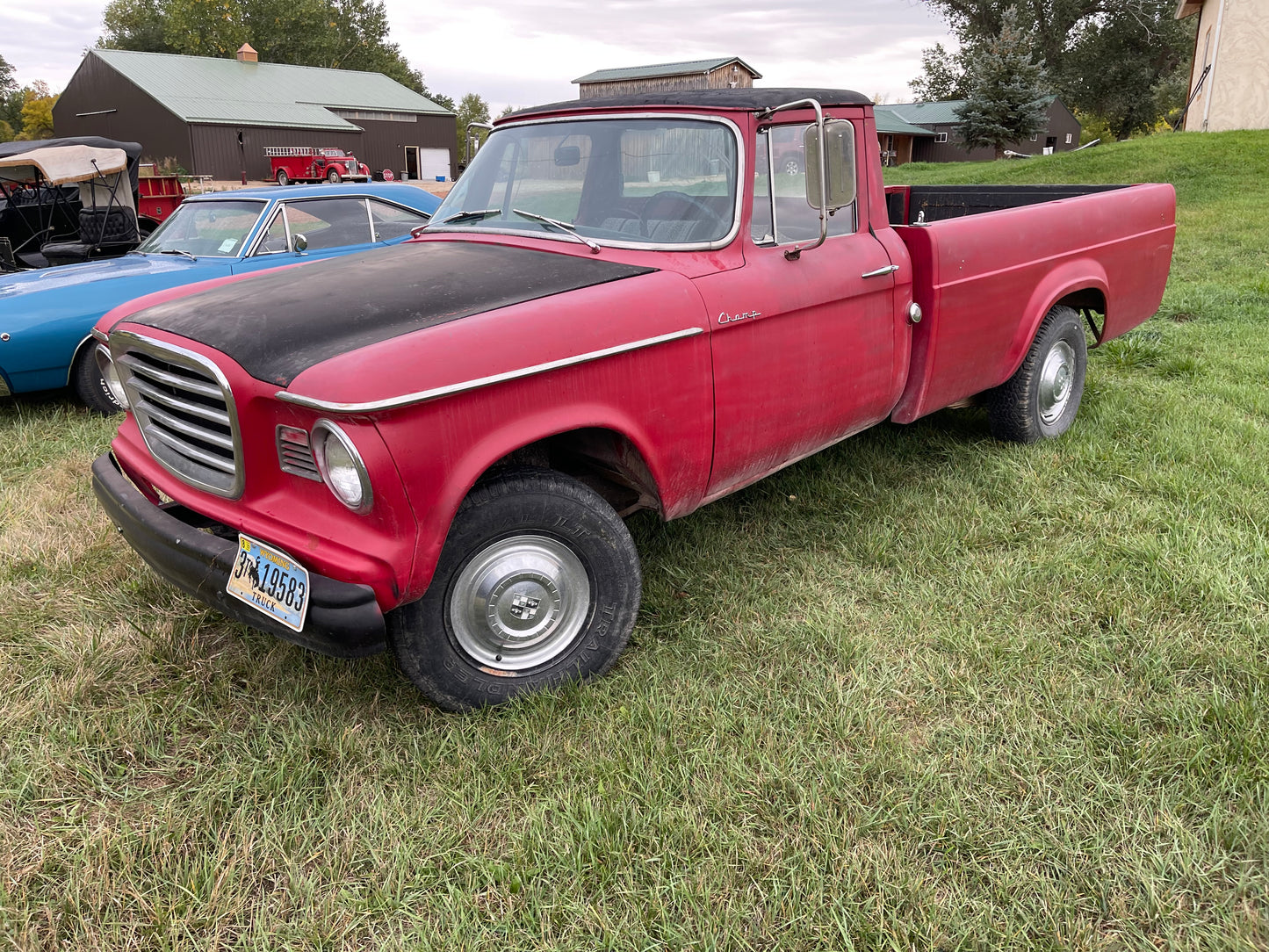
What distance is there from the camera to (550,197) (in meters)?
3.64

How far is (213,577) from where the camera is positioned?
2656 millimetres

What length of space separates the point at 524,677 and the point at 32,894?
55.3 inches

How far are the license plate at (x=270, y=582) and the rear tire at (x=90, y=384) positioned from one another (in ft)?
13.3

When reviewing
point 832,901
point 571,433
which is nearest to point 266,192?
point 571,433

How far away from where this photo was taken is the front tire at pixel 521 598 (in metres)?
2.69

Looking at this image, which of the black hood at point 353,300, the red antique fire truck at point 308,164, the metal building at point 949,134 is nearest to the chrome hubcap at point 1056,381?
the black hood at point 353,300

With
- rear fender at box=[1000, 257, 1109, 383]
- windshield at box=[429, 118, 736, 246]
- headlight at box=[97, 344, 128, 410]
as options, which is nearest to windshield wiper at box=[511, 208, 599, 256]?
windshield at box=[429, 118, 736, 246]

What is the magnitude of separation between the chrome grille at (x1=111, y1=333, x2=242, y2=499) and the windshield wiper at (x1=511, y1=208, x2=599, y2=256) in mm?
1415

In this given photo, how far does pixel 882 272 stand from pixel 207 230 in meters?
5.42

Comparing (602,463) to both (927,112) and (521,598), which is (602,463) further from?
(927,112)

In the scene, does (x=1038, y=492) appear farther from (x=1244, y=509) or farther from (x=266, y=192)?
(x=266, y=192)

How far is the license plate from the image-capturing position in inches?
96.8

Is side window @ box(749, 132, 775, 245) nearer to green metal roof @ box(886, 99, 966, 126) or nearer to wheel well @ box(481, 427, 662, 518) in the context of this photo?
wheel well @ box(481, 427, 662, 518)

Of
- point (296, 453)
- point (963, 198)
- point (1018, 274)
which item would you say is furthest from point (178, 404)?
point (963, 198)
